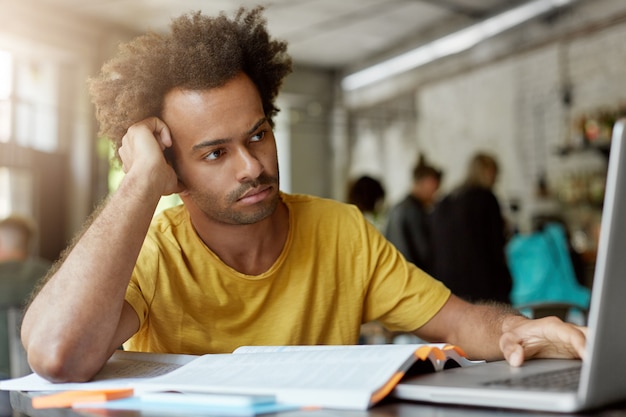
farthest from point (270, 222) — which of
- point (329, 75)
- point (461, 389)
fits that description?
point (329, 75)

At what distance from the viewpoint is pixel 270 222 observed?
5.23 ft

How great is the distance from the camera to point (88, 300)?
45.8 inches

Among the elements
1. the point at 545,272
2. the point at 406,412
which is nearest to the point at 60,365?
the point at 406,412

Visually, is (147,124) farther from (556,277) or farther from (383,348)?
(556,277)

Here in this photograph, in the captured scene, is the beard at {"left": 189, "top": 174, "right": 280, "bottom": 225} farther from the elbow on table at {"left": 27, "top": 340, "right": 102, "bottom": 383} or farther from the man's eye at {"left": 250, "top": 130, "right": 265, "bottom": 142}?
the elbow on table at {"left": 27, "top": 340, "right": 102, "bottom": 383}

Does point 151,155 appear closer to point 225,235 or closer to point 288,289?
point 225,235

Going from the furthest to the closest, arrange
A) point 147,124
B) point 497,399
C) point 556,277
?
point 556,277 → point 147,124 → point 497,399

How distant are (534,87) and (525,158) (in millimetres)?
689

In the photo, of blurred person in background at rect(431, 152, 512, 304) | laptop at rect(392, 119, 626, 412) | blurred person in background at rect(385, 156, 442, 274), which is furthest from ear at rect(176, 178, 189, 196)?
blurred person in background at rect(385, 156, 442, 274)

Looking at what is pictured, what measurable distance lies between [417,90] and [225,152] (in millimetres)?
7499

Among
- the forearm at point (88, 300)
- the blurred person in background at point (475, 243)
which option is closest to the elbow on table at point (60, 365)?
the forearm at point (88, 300)

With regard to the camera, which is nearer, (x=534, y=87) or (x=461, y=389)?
(x=461, y=389)

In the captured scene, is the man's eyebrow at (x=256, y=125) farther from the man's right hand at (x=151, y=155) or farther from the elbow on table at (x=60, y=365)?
the elbow on table at (x=60, y=365)

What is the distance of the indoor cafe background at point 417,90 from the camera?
21.4 feet
